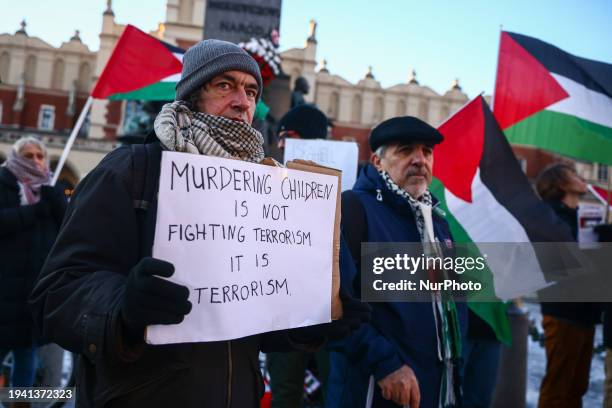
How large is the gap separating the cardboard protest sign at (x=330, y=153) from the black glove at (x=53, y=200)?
1.66 metres

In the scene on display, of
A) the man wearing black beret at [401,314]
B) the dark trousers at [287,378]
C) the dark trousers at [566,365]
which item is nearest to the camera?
the man wearing black beret at [401,314]

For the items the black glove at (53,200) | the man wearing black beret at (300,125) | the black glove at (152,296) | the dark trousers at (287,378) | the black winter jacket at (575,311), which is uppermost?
the man wearing black beret at (300,125)

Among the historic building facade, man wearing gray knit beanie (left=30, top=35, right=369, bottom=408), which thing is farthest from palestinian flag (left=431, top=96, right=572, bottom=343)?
the historic building facade

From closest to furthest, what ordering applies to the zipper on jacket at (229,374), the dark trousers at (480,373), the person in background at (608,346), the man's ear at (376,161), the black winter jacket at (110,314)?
the black winter jacket at (110,314) → the zipper on jacket at (229,374) → the man's ear at (376,161) → the person in background at (608,346) → the dark trousers at (480,373)

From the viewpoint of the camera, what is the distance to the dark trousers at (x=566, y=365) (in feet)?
12.9

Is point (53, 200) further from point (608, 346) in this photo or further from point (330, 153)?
point (608, 346)

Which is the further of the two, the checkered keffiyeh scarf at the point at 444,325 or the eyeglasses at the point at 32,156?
the eyeglasses at the point at 32,156

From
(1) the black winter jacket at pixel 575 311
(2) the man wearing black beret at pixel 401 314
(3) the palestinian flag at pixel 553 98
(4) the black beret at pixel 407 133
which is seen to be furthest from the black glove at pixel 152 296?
(3) the palestinian flag at pixel 553 98

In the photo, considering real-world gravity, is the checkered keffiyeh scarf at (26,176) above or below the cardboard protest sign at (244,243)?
above

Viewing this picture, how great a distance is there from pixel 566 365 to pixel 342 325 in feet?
9.85

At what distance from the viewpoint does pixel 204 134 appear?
158 centimetres

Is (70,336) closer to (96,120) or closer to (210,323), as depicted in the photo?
(210,323)

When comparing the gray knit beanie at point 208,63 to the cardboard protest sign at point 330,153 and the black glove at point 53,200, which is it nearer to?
the cardboard protest sign at point 330,153

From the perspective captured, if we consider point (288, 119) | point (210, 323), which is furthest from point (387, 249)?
point (288, 119)
